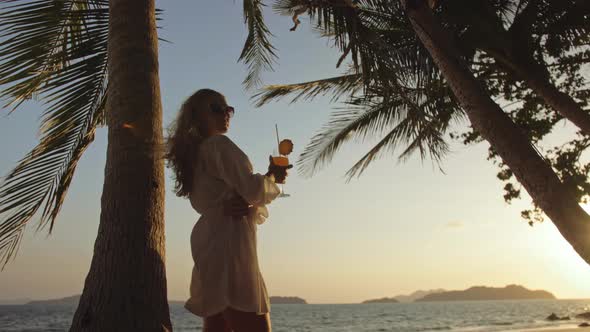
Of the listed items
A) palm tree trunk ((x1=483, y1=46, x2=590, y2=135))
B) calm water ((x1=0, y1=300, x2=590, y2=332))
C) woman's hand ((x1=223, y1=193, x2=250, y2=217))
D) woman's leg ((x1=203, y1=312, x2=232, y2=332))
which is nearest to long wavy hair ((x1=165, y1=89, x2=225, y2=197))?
woman's hand ((x1=223, y1=193, x2=250, y2=217))

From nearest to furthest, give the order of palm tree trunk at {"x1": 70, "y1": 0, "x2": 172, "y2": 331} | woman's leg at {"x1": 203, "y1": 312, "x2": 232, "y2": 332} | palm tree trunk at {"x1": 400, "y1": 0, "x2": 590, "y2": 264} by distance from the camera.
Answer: woman's leg at {"x1": 203, "y1": 312, "x2": 232, "y2": 332}
palm tree trunk at {"x1": 70, "y1": 0, "x2": 172, "y2": 331}
palm tree trunk at {"x1": 400, "y1": 0, "x2": 590, "y2": 264}

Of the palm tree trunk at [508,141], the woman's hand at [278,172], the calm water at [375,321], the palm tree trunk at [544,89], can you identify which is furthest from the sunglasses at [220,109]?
the calm water at [375,321]

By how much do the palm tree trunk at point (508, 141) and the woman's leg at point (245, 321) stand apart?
2150 mm

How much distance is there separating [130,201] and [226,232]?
629mm

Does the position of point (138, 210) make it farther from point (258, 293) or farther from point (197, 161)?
point (258, 293)

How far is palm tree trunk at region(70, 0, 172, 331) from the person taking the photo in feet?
6.93

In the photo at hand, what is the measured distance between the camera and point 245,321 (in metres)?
1.83

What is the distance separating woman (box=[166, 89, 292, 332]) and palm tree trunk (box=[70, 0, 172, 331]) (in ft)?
0.86

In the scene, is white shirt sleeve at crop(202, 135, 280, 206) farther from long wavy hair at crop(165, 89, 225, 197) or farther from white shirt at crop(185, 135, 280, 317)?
long wavy hair at crop(165, 89, 225, 197)

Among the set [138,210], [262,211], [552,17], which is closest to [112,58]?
[138,210]

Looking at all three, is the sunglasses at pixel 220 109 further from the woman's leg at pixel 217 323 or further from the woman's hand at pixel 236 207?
the woman's leg at pixel 217 323

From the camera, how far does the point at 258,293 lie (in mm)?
1867

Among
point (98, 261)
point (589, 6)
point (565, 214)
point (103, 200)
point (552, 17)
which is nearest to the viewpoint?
point (98, 261)

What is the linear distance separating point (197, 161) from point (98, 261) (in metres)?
0.67
